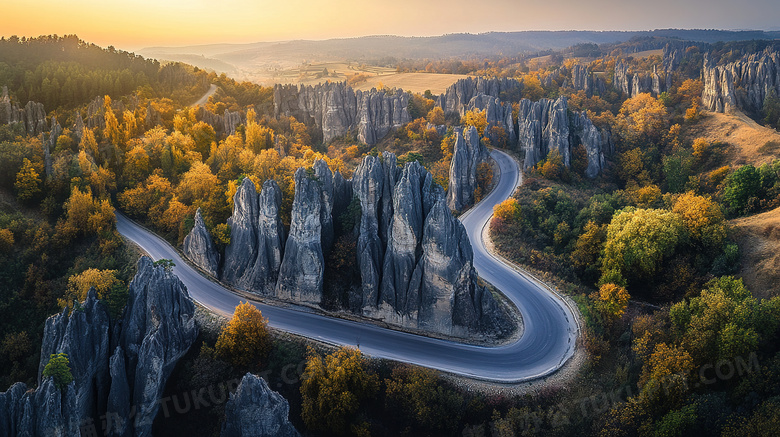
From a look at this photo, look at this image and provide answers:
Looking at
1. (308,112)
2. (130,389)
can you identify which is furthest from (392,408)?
(308,112)

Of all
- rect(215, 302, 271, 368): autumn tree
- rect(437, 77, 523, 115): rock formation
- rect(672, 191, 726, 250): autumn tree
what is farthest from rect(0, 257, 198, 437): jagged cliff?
rect(437, 77, 523, 115): rock formation

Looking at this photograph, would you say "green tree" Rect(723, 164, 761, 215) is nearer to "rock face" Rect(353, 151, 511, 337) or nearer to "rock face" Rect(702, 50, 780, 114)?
"rock face" Rect(353, 151, 511, 337)

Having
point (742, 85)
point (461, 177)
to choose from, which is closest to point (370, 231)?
point (461, 177)

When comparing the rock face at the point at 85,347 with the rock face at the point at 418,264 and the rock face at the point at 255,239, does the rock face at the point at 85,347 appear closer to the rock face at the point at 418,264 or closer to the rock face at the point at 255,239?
the rock face at the point at 255,239

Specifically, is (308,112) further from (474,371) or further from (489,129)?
(474,371)

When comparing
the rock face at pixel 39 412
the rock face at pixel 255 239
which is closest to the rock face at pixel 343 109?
the rock face at pixel 255 239
